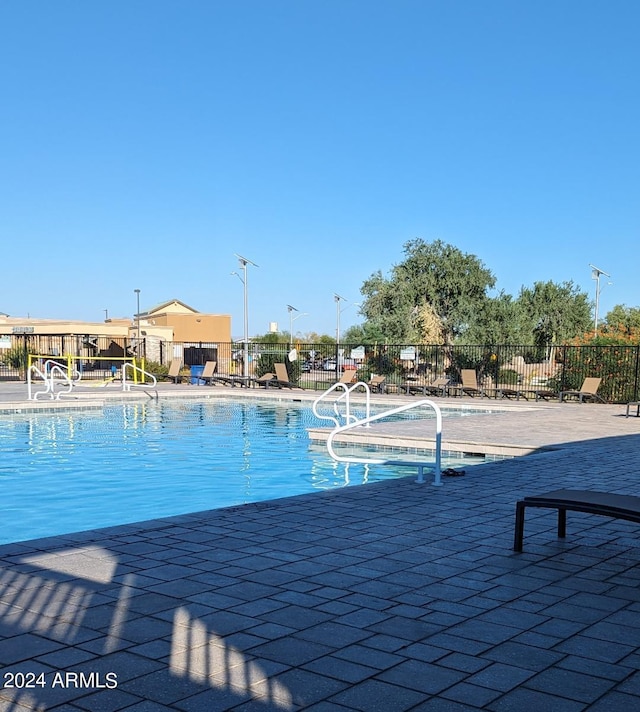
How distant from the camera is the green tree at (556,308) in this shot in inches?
1893

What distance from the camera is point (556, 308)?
48531 millimetres

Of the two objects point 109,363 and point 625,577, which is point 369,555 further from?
point 109,363

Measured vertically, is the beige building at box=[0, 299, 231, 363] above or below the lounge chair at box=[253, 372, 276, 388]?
above

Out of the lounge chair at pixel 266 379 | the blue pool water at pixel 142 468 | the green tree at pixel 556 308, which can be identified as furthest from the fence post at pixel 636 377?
the green tree at pixel 556 308

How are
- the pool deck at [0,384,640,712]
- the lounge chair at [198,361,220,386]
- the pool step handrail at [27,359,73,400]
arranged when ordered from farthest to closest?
the lounge chair at [198,361,220,386] → the pool step handrail at [27,359,73,400] → the pool deck at [0,384,640,712]

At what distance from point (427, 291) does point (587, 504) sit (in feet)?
104

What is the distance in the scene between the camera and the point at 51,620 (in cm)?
333

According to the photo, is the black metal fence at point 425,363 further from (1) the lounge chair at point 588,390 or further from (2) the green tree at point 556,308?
(2) the green tree at point 556,308

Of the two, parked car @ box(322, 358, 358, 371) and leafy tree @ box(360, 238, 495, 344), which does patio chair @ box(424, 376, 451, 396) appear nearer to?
parked car @ box(322, 358, 358, 371)

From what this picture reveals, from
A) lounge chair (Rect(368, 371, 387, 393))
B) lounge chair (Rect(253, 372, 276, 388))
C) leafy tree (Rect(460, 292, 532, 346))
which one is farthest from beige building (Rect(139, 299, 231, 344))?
lounge chair (Rect(368, 371, 387, 393))

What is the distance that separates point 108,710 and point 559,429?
1128cm

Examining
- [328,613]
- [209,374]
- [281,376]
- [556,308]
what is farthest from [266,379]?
[556,308]

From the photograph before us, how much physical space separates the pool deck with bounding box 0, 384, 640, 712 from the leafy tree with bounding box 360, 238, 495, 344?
92.4ft

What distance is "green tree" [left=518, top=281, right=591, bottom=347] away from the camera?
48094 millimetres
